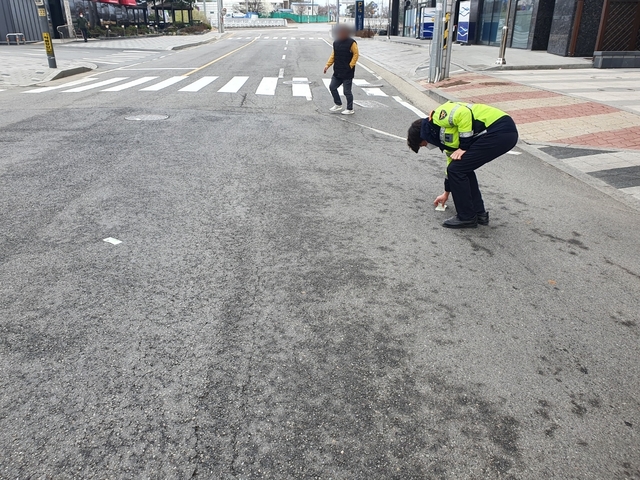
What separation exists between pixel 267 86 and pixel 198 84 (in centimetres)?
215

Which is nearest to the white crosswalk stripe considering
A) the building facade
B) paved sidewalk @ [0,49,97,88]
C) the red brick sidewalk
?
paved sidewalk @ [0,49,97,88]

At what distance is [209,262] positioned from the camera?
4203 millimetres

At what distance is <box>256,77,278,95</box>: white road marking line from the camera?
1423cm

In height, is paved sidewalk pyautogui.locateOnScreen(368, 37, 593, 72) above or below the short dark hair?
below

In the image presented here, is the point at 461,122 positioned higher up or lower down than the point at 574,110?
higher up

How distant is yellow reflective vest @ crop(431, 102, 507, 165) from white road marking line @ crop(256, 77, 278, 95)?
10.1 m

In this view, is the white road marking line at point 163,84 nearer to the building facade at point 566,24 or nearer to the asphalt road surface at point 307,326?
the asphalt road surface at point 307,326

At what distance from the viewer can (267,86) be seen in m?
15.4

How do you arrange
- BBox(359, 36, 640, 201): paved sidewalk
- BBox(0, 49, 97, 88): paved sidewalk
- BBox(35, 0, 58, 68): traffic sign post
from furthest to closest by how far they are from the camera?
BBox(35, 0, 58, 68): traffic sign post, BBox(0, 49, 97, 88): paved sidewalk, BBox(359, 36, 640, 201): paved sidewalk

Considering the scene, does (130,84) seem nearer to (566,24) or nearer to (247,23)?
(566,24)

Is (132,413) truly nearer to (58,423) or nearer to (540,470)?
(58,423)

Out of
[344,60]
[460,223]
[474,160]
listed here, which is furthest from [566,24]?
[460,223]

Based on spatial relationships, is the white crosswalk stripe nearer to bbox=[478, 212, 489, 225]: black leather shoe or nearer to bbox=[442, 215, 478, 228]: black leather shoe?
bbox=[478, 212, 489, 225]: black leather shoe

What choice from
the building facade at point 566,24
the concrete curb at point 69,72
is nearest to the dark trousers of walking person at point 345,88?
the building facade at point 566,24
